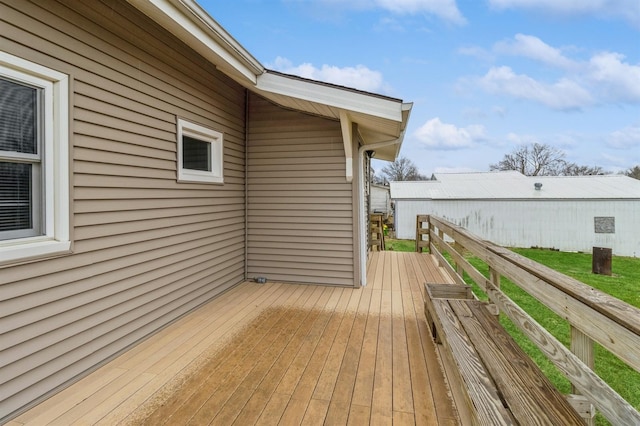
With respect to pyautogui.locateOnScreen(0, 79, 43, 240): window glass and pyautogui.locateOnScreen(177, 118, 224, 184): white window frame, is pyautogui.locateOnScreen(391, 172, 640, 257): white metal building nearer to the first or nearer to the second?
pyautogui.locateOnScreen(177, 118, 224, 184): white window frame

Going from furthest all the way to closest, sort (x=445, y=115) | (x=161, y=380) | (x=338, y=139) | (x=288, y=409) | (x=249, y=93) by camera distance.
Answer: (x=445, y=115) < (x=249, y=93) < (x=338, y=139) < (x=161, y=380) < (x=288, y=409)

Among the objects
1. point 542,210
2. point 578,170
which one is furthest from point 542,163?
point 542,210

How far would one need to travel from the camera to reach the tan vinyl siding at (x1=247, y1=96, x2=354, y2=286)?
4586 mm

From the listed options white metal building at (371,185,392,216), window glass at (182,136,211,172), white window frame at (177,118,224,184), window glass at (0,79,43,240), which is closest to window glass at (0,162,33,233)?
window glass at (0,79,43,240)

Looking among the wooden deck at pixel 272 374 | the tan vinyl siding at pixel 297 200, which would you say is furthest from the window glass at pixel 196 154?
the wooden deck at pixel 272 374

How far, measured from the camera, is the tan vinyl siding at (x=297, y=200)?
15.0 ft

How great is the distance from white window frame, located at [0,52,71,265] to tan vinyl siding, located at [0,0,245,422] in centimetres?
7

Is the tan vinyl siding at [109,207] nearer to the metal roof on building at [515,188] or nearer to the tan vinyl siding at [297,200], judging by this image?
the tan vinyl siding at [297,200]

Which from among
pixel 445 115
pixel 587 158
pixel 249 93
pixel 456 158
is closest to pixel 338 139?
pixel 249 93

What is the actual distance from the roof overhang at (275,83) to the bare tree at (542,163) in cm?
3381

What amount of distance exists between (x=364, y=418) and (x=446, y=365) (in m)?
0.87

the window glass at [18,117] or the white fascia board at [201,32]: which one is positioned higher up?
the white fascia board at [201,32]

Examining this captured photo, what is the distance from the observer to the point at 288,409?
1.97 metres

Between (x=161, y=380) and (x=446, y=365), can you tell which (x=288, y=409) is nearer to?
(x=161, y=380)
